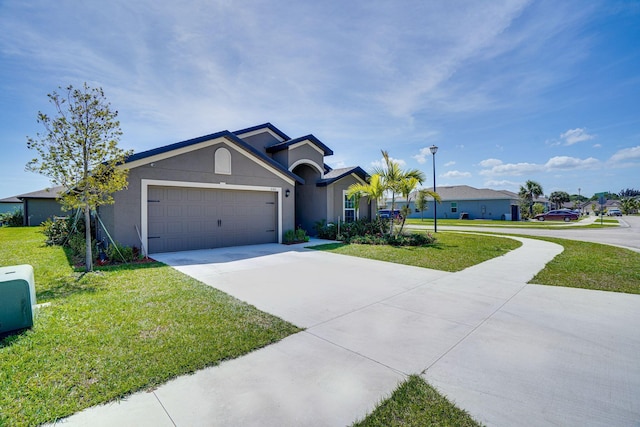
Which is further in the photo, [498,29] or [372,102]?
[372,102]

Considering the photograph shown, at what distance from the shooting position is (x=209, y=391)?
2.59 metres

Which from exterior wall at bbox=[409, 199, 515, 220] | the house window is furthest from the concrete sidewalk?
exterior wall at bbox=[409, 199, 515, 220]

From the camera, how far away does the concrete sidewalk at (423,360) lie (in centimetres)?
234

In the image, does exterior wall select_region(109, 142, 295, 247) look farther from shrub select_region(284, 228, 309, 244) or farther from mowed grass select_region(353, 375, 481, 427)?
mowed grass select_region(353, 375, 481, 427)

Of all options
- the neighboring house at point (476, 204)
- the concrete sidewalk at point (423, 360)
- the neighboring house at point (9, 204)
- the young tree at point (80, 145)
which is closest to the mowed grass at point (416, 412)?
the concrete sidewalk at point (423, 360)

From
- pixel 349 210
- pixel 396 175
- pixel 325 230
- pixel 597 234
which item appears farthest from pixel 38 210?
pixel 597 234

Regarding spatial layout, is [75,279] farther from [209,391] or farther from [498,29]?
[498,29]

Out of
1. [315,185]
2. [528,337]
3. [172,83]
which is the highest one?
[172,83]

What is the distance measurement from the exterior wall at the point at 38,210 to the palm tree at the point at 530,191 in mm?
55424

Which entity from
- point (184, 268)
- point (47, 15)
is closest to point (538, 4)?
point (184, 268)

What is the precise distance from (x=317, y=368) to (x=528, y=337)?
9.56 feet

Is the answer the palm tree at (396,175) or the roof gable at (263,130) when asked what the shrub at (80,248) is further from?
the palm tree at (396,175)

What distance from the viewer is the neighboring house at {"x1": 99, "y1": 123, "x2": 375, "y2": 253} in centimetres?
912

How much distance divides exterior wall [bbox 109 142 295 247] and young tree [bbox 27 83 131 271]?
1.58m
